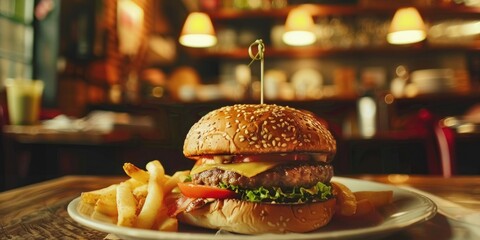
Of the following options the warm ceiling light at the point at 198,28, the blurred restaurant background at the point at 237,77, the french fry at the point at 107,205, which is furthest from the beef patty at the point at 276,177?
the warm ceiling light at the point at 198,28

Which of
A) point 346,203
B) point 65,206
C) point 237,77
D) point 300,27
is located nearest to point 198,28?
point 300,27

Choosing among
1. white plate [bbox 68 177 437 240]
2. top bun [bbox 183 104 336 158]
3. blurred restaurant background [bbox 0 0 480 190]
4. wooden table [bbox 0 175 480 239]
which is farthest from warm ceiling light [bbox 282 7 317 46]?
top bun [bbox 183 104 336 158]

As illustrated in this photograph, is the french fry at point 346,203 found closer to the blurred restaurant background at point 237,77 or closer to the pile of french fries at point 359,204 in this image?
the pile of french fries at point 359,204

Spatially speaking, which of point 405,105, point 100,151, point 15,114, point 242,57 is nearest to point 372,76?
point 405,105

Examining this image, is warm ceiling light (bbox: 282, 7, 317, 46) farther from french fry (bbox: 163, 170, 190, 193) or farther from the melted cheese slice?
the melted cheese slice

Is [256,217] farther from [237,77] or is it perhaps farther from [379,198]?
[237,77]

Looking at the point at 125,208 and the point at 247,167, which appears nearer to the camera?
the point at 125,208
